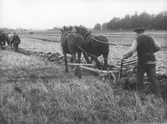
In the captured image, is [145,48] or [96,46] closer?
[145,48]

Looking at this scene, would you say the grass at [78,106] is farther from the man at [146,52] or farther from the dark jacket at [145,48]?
the dark jacket at [145,48]

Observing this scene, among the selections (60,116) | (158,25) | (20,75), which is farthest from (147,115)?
(158,25)

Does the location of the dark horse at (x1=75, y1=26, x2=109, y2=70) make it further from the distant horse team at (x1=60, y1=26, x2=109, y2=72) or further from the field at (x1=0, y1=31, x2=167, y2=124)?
the field at (x1=0, y1=31, x2=167, y2=124)

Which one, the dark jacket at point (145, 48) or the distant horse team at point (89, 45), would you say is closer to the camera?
the dark jacket at point (145, 48)

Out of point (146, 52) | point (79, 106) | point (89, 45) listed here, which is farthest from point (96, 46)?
point (79, 106)

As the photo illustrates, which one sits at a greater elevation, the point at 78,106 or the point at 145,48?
the point at 145,48

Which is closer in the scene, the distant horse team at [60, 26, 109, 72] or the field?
the field

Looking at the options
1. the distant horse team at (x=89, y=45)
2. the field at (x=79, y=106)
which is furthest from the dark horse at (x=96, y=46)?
the field at (x=79, y=106)

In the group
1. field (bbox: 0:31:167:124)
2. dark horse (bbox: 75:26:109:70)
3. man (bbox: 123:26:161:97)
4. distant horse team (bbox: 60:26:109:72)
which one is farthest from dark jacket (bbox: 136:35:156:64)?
distant horse team (bbox: 60:26:109:72)

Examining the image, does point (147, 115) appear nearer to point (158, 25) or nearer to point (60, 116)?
point (60, 116)

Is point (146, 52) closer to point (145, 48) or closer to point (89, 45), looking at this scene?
point (145, 48)

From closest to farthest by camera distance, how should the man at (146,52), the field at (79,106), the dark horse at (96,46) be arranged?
the field at (79,106) → the man at (146,52) → the dark horse at (96,46)

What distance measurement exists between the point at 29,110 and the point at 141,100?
240cm

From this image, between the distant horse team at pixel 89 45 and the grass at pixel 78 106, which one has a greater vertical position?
the distant horse team at pixel 89 45
